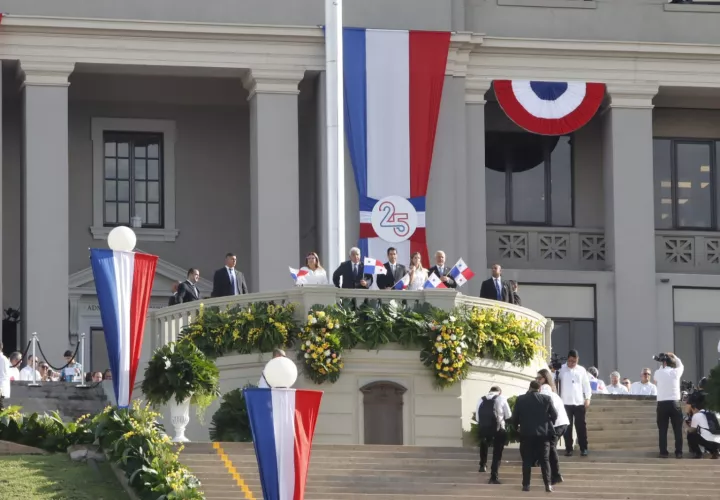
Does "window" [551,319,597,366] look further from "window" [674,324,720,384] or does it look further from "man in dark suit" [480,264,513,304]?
"man in dark suit" [480,264,513,304]

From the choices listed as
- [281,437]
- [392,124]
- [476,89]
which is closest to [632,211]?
[476,89]

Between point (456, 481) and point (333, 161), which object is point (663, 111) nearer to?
point (333, 161)

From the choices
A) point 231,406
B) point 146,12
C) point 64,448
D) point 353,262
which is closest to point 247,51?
point 146,12

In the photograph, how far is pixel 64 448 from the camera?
3084 centimetres

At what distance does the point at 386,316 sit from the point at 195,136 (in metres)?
14.6

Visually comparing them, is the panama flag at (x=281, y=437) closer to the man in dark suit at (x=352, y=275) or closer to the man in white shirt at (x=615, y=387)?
the man in dark suit at (x=352, y=275)

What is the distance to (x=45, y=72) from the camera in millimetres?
45562

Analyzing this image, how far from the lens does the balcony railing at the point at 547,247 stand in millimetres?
49219

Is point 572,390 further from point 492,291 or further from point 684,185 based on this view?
point 684,185

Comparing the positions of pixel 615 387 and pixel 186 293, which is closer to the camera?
pixel 186 293

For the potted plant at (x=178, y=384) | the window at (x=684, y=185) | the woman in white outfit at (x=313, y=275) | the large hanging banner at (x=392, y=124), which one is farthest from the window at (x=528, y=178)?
the potted plant at (x=178, y=384)

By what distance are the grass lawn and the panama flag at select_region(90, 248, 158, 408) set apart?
1135 millimetres

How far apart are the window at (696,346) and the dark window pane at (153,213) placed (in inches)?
473

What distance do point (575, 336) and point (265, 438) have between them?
23.9 metres
